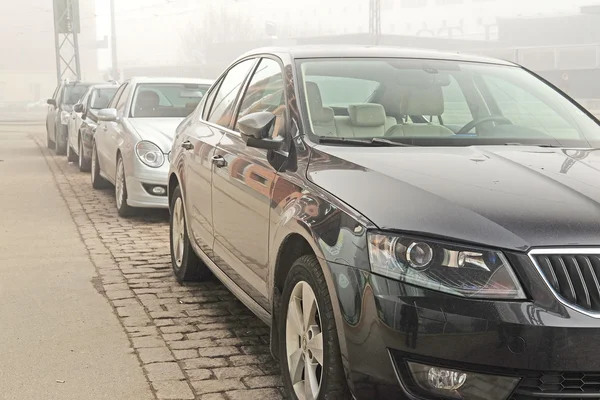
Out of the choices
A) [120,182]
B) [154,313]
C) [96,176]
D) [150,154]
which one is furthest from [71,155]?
[154,313]

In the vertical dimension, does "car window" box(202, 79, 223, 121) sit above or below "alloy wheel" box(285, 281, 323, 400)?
above

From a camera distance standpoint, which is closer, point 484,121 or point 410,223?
point 410,223

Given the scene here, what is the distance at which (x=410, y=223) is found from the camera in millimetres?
2979

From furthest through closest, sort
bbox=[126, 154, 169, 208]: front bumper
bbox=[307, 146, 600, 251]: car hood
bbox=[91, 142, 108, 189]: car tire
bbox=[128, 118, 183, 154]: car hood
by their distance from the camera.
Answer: bbox=[91, 142, 108, 189]: car tire → bbox=[128, 118, 183, 154]: car hood → bbox=[126, 154, 169, 208]: front bumper → bbox=[307, 146, 600, 251]: car hood

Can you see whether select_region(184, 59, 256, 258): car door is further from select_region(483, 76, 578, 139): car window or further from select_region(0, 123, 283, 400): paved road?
select_region(483, 76, 578, 139): car window

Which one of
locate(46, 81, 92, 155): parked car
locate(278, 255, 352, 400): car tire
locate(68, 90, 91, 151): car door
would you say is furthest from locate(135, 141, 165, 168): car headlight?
locate(46, 81, 92, 155): parked car

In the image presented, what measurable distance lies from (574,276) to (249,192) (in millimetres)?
1921

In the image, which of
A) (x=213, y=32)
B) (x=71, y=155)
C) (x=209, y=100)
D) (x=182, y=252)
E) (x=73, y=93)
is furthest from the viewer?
(x=213, y=32)

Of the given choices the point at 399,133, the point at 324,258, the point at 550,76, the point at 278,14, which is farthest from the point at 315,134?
the point at 278,14

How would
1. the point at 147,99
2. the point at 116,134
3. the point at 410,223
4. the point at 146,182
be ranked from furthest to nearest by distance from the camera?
the point at 147,99
the point at 116,134
the point at 146,182
the point at 410,223

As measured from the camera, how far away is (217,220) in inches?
197

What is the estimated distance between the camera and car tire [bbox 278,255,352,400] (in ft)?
10.3

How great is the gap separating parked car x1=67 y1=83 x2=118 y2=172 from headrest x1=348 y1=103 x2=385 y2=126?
32.2 ft

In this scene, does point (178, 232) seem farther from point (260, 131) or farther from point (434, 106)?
point (434, 106)
